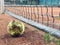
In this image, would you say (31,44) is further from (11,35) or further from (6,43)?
(11,35)

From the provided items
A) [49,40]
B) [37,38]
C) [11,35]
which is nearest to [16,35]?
[11,35]

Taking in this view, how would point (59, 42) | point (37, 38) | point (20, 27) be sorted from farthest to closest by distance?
point (20, 27) → point (37, 38) → point (59, 42)

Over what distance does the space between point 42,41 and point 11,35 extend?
47.8 inches

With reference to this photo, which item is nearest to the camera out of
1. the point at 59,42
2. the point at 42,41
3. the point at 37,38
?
the point at 59,42

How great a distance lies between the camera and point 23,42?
5980 millimetres

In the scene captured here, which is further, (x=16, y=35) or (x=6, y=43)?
(x=16, y=35)

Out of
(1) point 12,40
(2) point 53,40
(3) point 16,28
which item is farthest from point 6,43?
(2) point 53,40

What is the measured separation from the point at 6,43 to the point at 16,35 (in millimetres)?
698

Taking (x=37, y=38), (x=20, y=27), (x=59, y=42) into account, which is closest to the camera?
(x=59, y=42)

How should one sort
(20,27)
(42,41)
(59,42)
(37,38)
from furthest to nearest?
(20,27)
(37,38)
(42,41)
(59,42)

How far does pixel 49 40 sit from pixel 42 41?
6.9 inches

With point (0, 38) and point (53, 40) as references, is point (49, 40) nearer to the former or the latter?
point (53, 40)

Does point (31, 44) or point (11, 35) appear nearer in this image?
point (31, 44)

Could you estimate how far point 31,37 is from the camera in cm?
648
